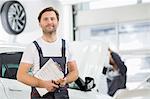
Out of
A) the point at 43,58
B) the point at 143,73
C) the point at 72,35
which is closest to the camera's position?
the point at 43,58

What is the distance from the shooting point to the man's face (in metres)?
2.73

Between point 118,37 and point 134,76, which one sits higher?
point 118,37

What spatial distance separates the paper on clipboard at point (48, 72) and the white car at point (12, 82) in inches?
39.4

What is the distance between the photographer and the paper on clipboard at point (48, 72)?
2.67 m

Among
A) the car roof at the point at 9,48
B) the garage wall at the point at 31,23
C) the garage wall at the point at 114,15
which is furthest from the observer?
the garage wall at the point at 114,15

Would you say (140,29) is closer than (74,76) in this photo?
No

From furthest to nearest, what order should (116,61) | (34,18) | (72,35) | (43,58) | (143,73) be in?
(72,35)
(143,73)
(34,18)
(116,61)
(43,58)

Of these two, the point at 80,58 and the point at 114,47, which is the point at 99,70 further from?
the point at 114,47

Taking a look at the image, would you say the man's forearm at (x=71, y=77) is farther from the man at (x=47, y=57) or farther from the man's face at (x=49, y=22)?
the man's face at (x=49, y=22)

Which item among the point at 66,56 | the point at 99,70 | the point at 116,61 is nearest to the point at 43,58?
the point at 66,56

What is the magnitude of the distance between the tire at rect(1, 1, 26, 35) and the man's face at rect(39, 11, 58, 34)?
4.49 metres

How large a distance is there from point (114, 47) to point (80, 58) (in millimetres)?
4889

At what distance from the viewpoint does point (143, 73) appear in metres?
8.98

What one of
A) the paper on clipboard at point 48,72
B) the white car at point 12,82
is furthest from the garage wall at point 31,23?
the paper on clipboard at point 48,72
